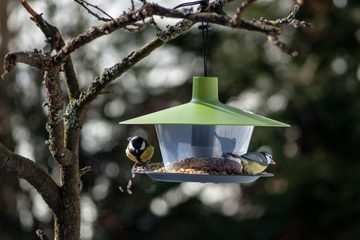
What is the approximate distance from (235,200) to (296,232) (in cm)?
65

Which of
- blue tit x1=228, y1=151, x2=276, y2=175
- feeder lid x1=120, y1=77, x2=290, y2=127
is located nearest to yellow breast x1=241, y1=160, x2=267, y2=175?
blue tit x1=228, y1=151, x2=276, y2=175

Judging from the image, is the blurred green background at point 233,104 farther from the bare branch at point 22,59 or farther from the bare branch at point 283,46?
the bare branch at point 283,46

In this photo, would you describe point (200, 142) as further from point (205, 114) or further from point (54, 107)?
point (54, 107)

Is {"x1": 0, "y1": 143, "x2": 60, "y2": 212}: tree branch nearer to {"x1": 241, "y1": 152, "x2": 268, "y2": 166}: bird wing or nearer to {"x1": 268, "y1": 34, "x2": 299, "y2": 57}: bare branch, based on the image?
{"x1": 241, "y1": 152, "x2": 268, "y2": 166}: bird wing

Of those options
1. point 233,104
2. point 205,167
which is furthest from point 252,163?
point 233,104

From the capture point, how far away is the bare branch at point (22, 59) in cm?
230

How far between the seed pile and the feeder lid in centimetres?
21

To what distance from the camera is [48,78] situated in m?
2.54

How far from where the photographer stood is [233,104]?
8.15 metres

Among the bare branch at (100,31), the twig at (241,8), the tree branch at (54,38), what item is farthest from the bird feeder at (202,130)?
the twig at (241,8)

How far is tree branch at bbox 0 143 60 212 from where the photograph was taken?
262cm

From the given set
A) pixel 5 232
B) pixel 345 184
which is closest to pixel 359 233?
pixel 345 184

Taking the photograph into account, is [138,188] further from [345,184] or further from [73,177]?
[73,177]

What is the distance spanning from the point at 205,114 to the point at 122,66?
0.33 meters
